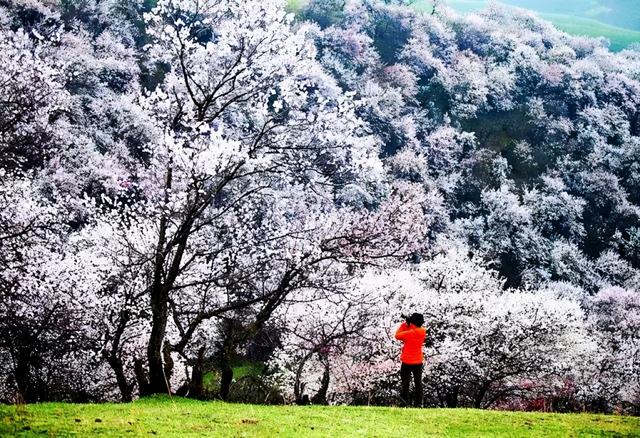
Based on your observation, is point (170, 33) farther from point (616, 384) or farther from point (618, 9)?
point (618, 9)

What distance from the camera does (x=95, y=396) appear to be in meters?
29.2

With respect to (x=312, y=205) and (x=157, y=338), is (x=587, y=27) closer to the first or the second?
(x=312, y=205)

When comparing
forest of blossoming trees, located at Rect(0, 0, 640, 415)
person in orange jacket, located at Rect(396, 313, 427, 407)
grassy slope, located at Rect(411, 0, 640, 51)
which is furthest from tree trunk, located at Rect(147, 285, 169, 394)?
grassy slope, located at Rect(411, 0, 640, 51)

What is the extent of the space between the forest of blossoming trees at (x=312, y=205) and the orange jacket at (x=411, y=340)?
84.4 inches

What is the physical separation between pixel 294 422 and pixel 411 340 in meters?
4.29

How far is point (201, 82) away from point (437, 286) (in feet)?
92.0

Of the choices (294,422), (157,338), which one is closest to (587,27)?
(157,338)

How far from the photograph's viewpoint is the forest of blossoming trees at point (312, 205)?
1430 cm

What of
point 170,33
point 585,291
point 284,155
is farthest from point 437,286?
point 585,291

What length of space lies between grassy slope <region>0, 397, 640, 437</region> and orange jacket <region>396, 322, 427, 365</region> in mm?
1300

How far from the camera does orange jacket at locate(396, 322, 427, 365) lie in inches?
517

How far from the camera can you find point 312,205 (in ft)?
133

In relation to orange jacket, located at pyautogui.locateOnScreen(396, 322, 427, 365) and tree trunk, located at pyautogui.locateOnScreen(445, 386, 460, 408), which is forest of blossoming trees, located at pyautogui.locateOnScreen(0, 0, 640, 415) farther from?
orange jacket, located at pyautogui.locateOnScreen(396, 322, 427, 365)

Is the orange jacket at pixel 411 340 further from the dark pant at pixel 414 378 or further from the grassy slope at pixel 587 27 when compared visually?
the grassy slope at pixel 587 27
